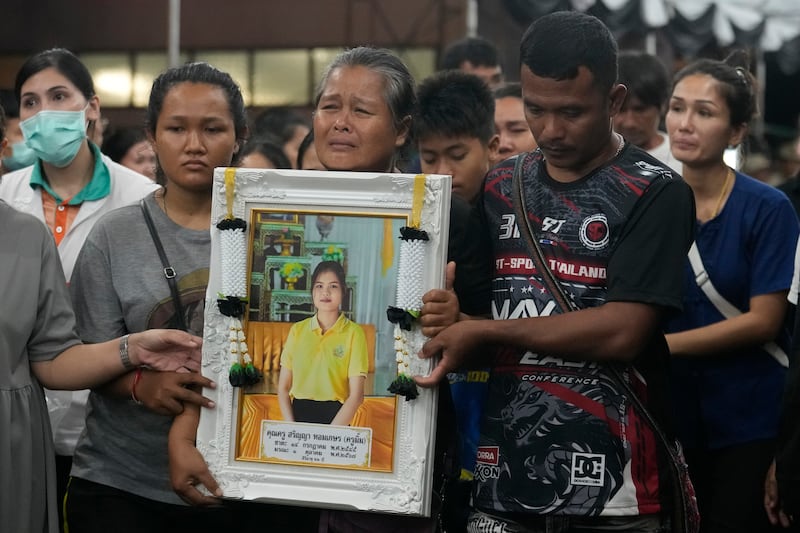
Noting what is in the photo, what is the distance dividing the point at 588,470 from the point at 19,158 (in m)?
4.27

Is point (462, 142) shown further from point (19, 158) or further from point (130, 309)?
point (19, 158)

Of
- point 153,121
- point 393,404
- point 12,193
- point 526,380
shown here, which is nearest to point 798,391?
point 526,380

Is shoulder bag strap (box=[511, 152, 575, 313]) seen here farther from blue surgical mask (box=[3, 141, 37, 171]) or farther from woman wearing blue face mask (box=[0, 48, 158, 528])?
blue surgical mask (box=[3, 141, 37, 171])

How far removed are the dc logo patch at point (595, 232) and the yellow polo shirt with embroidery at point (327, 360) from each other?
2.07 feet

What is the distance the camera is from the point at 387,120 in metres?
3.37

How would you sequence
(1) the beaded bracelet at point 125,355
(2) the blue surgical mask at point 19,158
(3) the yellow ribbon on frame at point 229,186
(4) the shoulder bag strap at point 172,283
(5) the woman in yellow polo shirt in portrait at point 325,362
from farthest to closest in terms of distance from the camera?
(2) the blue surgical mask at point 19,158 < (4) the shoulder bag strap at point 172,283 < (1) the beaded bracelet at point 125,355 < (3) the yellow ribbon on frame at point 229,186 < (5) the woman in yellow polo shirt in portrait at point 325,362

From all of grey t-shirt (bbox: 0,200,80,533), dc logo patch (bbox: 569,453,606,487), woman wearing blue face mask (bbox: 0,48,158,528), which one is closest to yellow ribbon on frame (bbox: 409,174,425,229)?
dc logo patch (bbox: 569,453,606,487)

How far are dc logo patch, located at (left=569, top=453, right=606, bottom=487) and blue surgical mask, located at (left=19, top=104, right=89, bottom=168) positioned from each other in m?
2.69

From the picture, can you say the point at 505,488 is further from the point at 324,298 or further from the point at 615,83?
the point at 615,83

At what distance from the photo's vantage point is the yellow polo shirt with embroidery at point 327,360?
120 inches

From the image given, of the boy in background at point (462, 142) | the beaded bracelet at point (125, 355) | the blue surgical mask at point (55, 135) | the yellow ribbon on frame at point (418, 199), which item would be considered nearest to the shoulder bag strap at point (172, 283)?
the beaded bracelet at point (125, 355)

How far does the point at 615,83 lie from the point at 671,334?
1457mm

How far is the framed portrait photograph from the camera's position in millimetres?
3010

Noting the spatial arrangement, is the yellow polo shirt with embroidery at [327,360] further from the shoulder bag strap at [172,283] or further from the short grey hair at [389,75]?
the short grey hair at [389,75]
